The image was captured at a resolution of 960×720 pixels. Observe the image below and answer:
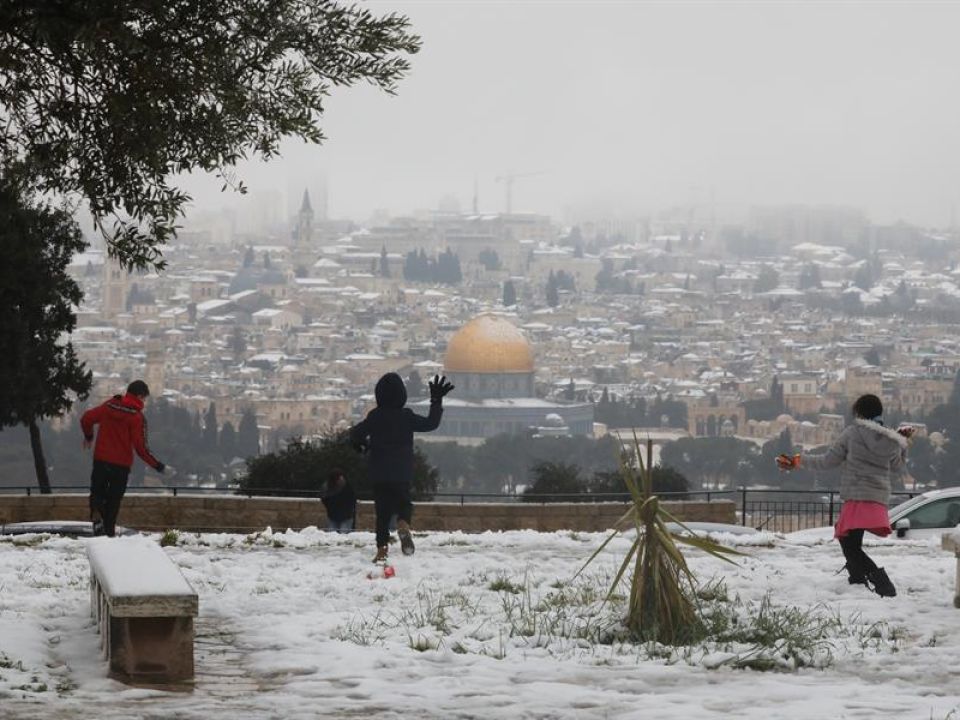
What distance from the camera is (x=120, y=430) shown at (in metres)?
10.9

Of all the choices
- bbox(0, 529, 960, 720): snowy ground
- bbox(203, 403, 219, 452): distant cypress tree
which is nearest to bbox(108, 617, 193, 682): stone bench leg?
bbox(0, 529, 960, 720): snowy ground

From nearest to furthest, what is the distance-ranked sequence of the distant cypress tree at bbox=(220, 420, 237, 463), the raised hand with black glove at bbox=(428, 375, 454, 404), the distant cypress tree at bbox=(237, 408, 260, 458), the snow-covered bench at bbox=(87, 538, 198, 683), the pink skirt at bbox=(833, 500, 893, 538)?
1. the snow-covered bench at bbox=(87, 538, 198, 683)
2. the pink skirt at bbox=(833, 500, 893, 538)
3. the raised hand with black glove at bbox=(428, 375, 454, 404)
4. the distant cypress tree at bbox=(220, 420, 237, 463)
5. the distant cypress tree at bbox=(237, 408, 260, 458)

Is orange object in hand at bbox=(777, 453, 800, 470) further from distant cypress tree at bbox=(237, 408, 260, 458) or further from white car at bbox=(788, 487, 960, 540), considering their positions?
distant cypress tree at bbox=(237, 408, 260, 458)

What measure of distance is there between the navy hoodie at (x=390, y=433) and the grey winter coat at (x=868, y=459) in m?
2.30

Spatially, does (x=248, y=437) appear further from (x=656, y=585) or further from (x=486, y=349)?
(x=656, y=585)

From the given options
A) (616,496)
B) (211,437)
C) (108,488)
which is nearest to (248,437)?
(211,437)

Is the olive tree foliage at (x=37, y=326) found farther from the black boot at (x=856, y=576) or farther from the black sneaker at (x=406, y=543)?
the black boot at (x=856, y=576)

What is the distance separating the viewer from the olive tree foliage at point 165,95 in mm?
7184

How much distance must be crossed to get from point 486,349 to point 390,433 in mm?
115571

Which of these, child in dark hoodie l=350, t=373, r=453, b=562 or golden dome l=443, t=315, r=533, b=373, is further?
golden dome l=443, t=315, r=533, b=373

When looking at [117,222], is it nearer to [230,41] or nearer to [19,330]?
[230,41]

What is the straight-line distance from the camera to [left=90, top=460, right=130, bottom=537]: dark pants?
10.9m

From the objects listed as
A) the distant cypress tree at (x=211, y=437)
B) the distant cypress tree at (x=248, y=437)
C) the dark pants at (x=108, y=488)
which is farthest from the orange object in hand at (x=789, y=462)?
the distant cypress tree at (x=248, y=437)

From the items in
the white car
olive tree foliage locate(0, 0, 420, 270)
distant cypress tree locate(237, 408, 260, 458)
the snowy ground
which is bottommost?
distant cypress tree locate(237, 408, 260, 458)
